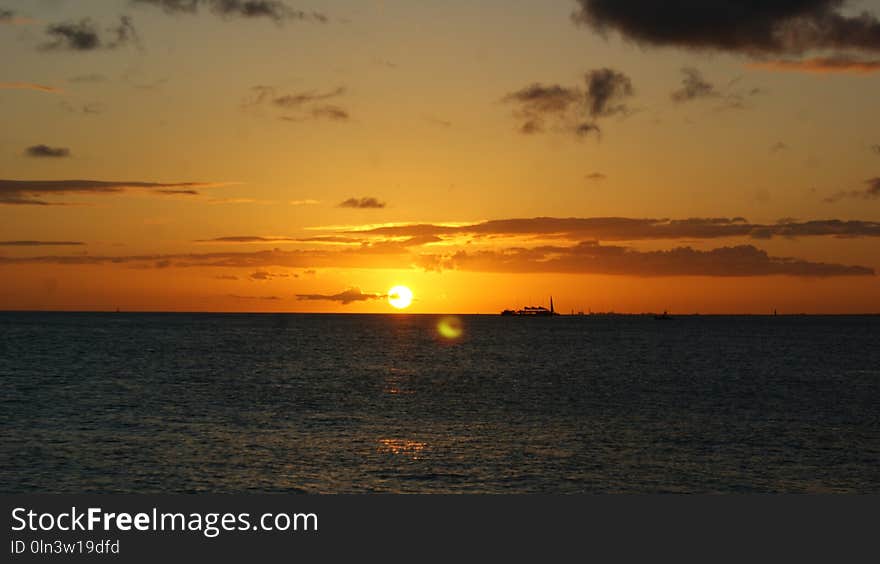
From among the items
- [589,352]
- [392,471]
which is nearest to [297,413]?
[392,471]

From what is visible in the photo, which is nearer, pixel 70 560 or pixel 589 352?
pixel 70 560

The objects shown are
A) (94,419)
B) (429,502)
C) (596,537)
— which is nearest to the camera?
(596,537)

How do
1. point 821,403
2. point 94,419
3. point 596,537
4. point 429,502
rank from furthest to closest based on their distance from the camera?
point 821,403 → point 94,419 → point 429,502 → point 596,537

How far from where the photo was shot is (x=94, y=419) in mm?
68000

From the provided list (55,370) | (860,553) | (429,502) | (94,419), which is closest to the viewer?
(860,553)

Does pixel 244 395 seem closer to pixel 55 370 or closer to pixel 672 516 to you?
pixel 55 370

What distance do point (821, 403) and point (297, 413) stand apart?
5004 cm

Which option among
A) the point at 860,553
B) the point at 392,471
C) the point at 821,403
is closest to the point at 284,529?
the point at 860,553

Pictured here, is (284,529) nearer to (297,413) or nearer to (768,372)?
(297,413)

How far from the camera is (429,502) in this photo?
79.6 feet

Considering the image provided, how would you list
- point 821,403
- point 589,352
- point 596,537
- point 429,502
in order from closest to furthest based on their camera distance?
point 596,537, point 429,502, point 821,403, point 589,352

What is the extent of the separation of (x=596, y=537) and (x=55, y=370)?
108592 mm

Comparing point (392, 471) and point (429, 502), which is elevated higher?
point (429, 502)

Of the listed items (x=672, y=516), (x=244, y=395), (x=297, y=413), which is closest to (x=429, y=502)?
(x=672, y=516)
